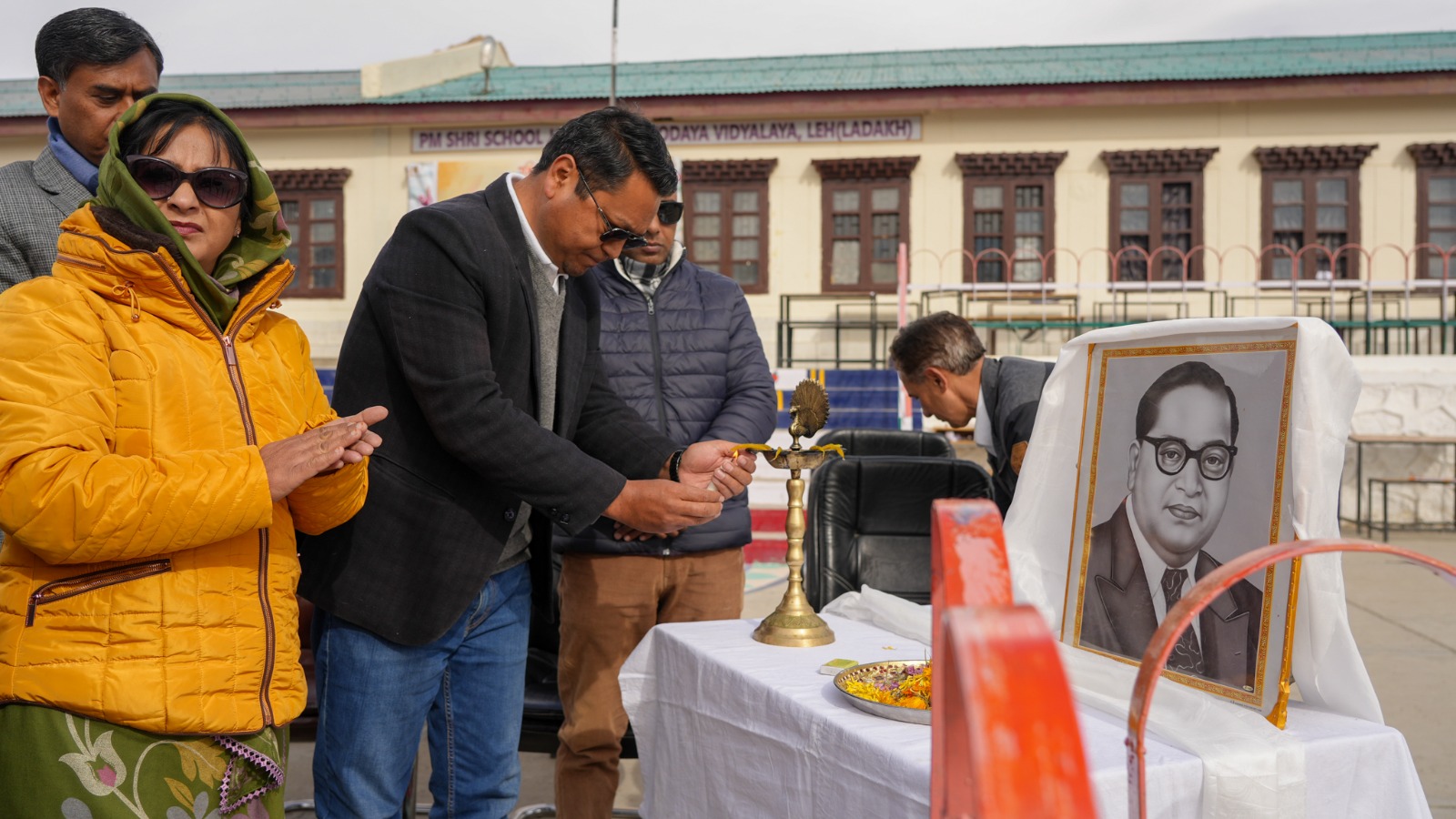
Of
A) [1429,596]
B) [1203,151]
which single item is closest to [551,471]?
[1429,596]

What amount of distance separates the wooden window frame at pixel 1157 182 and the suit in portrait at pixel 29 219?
14.6 metres

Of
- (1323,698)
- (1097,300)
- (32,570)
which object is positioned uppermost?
(1097,300)

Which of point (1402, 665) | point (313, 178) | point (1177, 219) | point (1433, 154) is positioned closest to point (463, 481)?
point (1402, 665)

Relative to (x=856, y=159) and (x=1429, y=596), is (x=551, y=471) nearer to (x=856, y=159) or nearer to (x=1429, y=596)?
(x=1429, y=596)

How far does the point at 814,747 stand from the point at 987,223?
48.4 feet

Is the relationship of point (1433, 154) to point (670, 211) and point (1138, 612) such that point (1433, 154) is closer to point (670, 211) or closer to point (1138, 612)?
point (670, 211)

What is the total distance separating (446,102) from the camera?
16266 millimetres

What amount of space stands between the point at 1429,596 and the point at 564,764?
6578 mm

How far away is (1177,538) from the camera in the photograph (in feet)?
5.28

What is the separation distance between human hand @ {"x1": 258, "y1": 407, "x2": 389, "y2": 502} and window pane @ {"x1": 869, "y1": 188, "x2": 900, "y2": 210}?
48.0 feet

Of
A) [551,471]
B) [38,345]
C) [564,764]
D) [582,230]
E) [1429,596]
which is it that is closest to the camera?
[38,345]

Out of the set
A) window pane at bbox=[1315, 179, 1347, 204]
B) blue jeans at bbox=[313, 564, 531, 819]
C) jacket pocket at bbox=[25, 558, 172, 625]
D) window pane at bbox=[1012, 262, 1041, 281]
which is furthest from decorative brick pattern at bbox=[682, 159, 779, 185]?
jacket pocket at bbox=[25, 558, 172, 625]

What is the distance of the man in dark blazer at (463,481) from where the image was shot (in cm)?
195

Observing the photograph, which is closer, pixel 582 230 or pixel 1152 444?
pixel 1152 444
